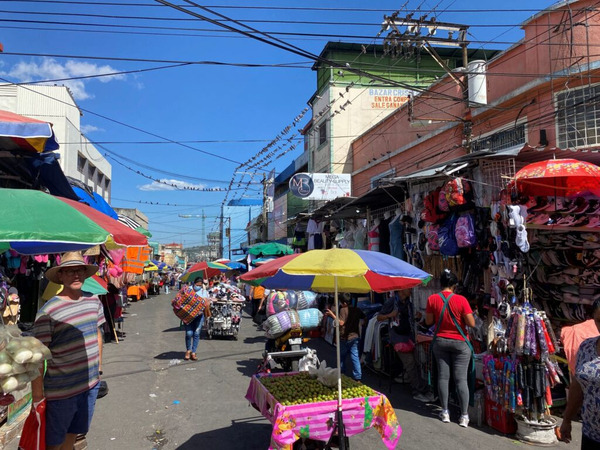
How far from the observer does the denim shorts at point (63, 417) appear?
360 cm

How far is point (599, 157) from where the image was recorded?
22.7 ft

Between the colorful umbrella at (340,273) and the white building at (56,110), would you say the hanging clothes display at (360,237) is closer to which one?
the colorful umbrella at (340,273)

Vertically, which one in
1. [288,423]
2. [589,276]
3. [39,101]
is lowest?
[288,423]

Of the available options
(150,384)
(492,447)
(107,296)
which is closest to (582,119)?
(492,447)

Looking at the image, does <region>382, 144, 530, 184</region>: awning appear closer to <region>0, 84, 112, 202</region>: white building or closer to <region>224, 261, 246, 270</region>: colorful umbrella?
<region>224, 261, 246, 270</region>: colorful umbrella

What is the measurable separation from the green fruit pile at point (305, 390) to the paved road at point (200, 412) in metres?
1.00

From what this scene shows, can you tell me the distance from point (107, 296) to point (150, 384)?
5.07 m

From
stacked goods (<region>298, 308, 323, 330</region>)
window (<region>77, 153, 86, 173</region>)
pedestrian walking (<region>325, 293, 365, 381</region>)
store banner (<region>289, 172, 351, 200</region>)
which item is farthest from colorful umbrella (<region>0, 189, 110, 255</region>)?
window (<region>77, 153, 86, 173</region>)

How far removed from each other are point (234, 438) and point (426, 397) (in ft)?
11.1

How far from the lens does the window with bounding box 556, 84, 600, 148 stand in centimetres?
923

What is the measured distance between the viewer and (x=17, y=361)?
8.25ft

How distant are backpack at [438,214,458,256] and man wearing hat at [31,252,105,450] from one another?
550 cm

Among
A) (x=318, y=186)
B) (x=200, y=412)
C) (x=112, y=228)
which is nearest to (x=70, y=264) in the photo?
(x=112, y=228)

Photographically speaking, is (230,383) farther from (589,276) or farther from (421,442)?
(589,276)
